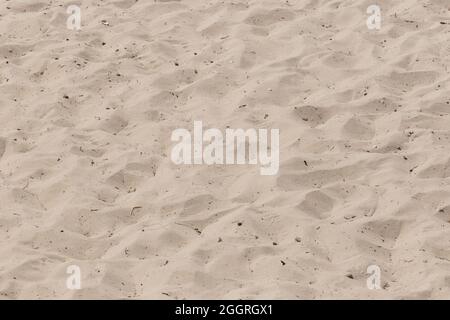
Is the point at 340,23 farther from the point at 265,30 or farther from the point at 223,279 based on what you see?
the point at 223,279

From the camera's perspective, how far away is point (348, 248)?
4.83 m

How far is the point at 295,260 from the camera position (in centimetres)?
474

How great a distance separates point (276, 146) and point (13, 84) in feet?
5.66

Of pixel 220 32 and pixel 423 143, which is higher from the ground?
pixel 220 32

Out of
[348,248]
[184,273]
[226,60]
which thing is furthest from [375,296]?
[226,60]

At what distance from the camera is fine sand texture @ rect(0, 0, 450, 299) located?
15.4 feet

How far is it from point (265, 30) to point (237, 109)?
1.02 metres

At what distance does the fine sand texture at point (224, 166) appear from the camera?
4703 millimetres

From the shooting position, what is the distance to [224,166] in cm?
549

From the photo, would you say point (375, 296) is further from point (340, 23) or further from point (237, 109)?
point (340, 23)

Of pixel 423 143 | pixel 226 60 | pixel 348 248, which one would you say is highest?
pixel 226 60

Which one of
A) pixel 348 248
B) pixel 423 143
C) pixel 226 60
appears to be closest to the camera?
pixel 348 248

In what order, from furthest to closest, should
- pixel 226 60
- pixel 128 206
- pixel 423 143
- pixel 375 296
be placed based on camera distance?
1. pixel 226 60
2. pixel 423 143
3. pixel 128 206
4. pixel 375 296

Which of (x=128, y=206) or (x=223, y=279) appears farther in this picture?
(x=128, y=206)
